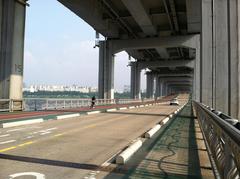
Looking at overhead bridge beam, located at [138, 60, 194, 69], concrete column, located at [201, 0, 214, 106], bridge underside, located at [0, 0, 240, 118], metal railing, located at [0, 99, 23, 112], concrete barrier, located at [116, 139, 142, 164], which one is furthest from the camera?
overhead bridge beam, located at [138, 60, 194, 69]

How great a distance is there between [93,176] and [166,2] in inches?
1321

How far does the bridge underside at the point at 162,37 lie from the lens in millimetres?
16422

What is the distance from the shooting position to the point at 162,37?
5197cm

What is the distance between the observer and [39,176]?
629 centimetres

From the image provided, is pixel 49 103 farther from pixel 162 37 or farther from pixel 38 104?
pixel 162 37

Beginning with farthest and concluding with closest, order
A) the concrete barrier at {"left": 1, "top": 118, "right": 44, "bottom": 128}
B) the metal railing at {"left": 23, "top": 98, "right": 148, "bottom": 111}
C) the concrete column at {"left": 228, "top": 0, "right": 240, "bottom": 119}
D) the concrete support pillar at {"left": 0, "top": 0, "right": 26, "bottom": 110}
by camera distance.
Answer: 1. the metal railing at {"left": 23, "top": 98, "right": 148, "bottom": 111}
2. the concrete support pillar at {"left": 0, "top": 0, "right": 26, "bottom": 110}
3. the concrete barrier at {"left": 1, "top": 118, "right": 44, "bottom": 128}
4. the concrete column at {"left": 228, "top": 0, "right": 240, "bottom": 119}

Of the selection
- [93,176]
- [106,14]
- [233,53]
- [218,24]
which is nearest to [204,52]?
[218,24]

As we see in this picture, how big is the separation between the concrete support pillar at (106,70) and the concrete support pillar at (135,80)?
27331 millimetres

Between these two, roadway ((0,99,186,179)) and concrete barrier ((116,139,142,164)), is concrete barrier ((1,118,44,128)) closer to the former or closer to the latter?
roadway ((0,99,186,179))

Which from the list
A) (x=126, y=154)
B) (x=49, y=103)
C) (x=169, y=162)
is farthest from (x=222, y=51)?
(x=49, y=103)

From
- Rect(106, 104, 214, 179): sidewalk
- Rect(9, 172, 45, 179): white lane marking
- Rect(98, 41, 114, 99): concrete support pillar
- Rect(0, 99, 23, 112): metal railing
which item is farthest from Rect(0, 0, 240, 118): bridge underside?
Rect(9, 172, 45, 179): white lane marking

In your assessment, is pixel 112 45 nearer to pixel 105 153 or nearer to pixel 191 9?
pixel 191 9

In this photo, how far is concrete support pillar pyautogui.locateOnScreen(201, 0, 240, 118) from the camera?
564 inches

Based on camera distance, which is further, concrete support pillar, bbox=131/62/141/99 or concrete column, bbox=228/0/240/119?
concrete support pillar, bbox=131/62/141/99
